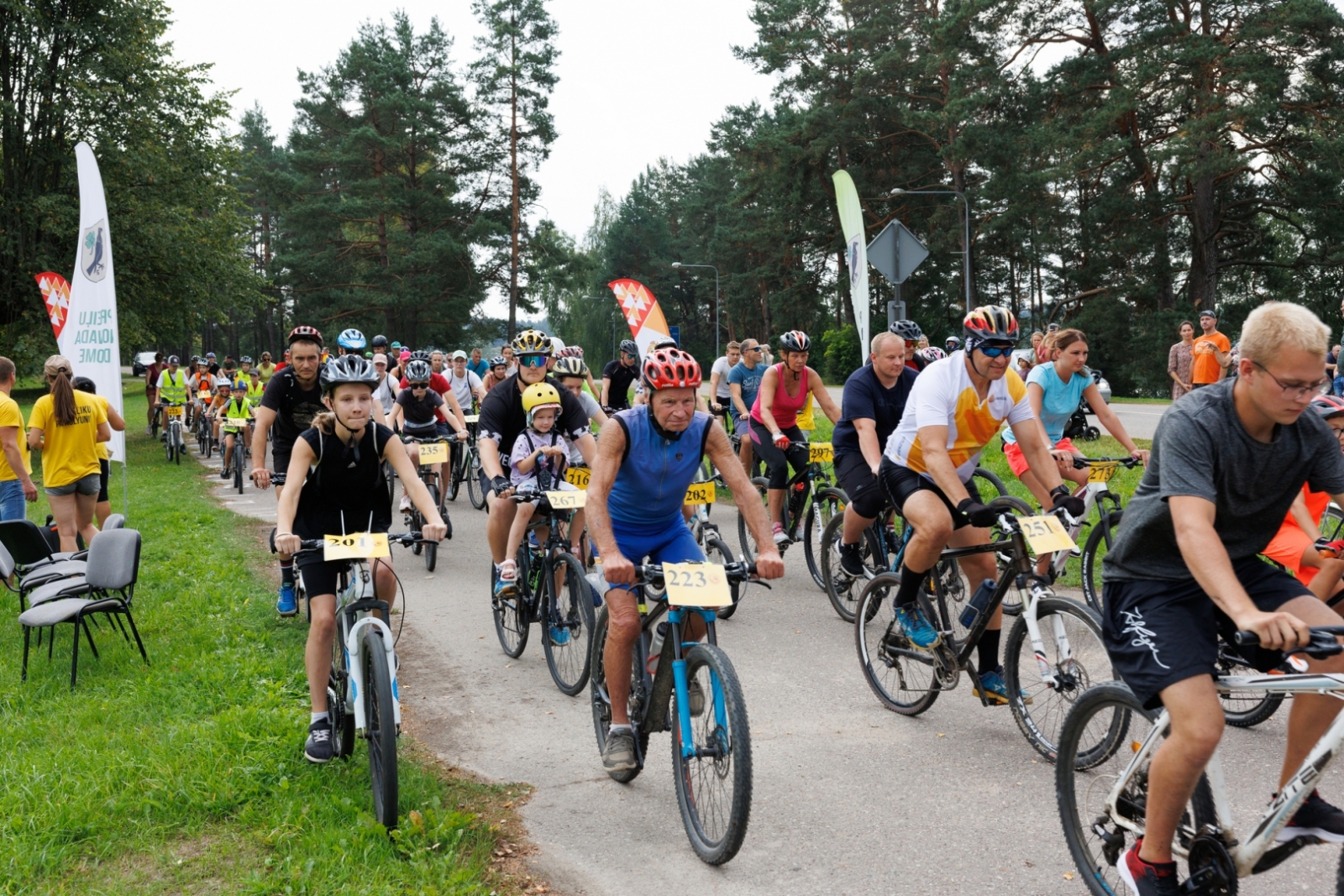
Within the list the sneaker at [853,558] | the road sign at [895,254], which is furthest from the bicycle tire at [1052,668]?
the road sign at [895,254]

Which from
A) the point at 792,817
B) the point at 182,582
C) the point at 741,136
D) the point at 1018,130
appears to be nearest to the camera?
the point at 792,817

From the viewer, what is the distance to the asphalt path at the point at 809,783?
12.9 feet

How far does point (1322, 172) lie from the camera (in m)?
29.9

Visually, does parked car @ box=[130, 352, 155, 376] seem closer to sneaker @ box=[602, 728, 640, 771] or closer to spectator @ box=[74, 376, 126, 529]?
spectator @ box=[74, 376, 126, 529]

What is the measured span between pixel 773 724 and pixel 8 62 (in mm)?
31478

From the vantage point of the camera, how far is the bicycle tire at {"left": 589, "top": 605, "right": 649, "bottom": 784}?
4652mm

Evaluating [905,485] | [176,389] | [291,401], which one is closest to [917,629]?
[905,485]

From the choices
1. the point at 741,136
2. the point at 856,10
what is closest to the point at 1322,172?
the point at 856,10

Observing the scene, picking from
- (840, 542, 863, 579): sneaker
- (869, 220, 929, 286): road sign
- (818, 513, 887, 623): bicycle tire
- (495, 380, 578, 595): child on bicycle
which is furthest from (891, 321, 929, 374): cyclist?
(869, 220, 929, 286): road sign

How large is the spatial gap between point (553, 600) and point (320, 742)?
1980mm

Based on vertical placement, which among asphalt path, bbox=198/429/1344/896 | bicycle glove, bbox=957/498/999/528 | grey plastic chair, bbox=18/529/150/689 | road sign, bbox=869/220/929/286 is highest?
road sign, bbox=869/220/929/286

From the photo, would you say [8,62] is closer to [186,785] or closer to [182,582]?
[182,582]

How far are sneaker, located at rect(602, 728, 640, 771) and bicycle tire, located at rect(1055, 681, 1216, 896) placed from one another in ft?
5.79

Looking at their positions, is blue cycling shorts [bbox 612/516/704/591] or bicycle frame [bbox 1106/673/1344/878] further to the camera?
blue cycling shorts [bbox 612/516/704/591]
